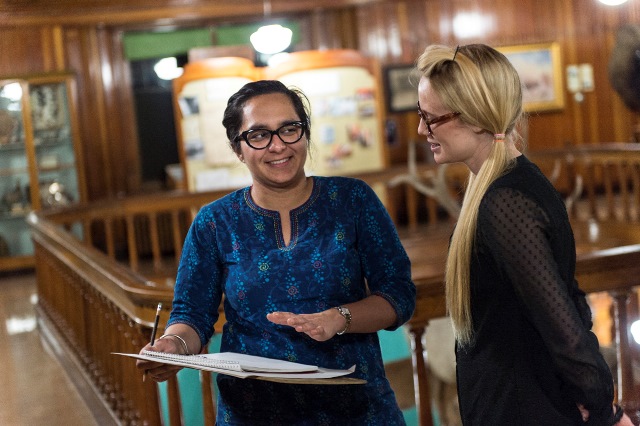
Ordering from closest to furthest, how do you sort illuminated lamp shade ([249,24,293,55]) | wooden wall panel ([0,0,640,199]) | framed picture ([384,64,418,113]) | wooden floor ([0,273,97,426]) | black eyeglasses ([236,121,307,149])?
black eyeglasses ([236,121,307,149])
wooden floor ([0,273,97,426])
illuminated lamp shade ([249,24,293,55])
wooden wall panel ([0,0,640,199])
framed picture ([384,64,418,113])

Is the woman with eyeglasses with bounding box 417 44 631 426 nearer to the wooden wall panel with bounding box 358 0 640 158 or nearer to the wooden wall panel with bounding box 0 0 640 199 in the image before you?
the wooden wall panel with bounding box 0 0 640 199

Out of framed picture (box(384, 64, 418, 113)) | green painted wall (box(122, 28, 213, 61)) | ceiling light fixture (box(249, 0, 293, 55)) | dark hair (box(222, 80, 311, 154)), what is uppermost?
green painted wall (box(122, 28, 213, 61))

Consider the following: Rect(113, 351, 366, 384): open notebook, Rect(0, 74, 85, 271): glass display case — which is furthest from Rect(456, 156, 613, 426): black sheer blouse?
Rect(0, 74, 85, 271): glass display case

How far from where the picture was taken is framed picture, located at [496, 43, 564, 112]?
14.3m

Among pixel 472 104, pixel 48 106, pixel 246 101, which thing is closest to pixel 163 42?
pixel 48 106

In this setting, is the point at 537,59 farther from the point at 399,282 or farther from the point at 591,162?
the point at 399,282

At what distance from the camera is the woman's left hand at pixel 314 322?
2.05m

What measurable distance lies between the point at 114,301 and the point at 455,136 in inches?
97.0

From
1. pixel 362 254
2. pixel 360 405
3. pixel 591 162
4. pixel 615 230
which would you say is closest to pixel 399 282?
pixel 362 254

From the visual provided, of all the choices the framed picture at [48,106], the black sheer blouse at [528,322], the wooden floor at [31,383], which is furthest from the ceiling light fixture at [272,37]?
the black sheer blouse at [528,322]

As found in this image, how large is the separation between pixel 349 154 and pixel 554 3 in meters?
5.22

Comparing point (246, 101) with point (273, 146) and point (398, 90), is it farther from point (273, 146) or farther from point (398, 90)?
point (398, 90)

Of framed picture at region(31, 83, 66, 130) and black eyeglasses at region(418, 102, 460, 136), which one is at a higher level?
framed picture at region(31, 83, 66, 130)

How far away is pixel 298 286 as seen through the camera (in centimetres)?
229
